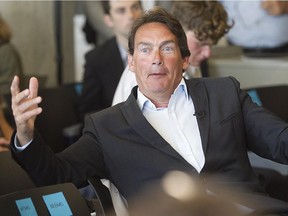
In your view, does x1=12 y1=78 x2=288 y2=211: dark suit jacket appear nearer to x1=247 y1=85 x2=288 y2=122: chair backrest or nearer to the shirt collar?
the shirt collar

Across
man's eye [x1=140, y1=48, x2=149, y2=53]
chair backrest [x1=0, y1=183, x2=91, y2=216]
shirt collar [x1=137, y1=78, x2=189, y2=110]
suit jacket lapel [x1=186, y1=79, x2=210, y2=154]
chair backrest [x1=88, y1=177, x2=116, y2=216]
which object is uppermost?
man's eye [x1=140, y1=48, x2=149, y2=53]

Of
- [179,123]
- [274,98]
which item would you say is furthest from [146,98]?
[274,98]

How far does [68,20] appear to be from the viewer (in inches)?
197

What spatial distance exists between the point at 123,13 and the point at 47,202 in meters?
1.73

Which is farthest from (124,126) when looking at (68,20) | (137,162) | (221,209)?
(68,20)

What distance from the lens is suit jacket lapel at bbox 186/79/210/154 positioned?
5.77 ft

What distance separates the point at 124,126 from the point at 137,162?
0.12 m

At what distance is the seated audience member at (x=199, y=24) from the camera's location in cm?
233

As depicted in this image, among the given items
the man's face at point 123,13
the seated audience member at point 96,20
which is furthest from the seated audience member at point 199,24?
the seated audience member at point 96,20

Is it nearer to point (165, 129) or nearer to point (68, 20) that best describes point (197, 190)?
point (165, 129)

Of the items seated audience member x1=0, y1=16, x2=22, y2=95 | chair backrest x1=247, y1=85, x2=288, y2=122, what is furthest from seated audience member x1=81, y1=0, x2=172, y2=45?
chair backrest x1=247, y1=85, x2=288, y2=122

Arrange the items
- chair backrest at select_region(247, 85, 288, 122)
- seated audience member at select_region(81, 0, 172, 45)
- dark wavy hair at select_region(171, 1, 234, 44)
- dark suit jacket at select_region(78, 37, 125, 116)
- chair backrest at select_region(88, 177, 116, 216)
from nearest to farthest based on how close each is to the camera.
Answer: chair backrest at select_region(88, 177, 116, 216), dark wavy hair at select_region(171, 1, 234, 44), chair backrest at select_region(247, 85, 288, 122), dark suit jacket at select_region(78, 37, 125, 116), seated audience member at select_region(81, 0, 172, 45)

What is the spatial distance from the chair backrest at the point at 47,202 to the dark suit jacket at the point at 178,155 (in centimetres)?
5

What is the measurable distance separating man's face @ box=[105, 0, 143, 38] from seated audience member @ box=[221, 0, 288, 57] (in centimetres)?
68
